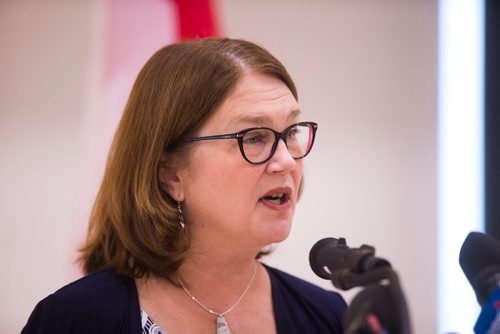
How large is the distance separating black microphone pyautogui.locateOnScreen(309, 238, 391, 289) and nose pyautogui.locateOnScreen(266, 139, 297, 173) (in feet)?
1.07

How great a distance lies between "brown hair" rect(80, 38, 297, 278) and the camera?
1459mm

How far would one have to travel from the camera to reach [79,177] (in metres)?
2.56

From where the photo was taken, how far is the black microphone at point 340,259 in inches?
35.2

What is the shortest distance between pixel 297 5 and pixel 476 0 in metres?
0.83

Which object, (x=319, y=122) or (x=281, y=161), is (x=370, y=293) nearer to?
(x=281, y=161)

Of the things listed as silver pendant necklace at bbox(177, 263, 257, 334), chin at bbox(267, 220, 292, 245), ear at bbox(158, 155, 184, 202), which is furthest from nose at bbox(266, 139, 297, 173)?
silver pendant necklace at bbox(177, 263, 257, 334)

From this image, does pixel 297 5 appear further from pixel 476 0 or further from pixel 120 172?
pixel 120 172

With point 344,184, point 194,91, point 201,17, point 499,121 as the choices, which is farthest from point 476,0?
point 194,91

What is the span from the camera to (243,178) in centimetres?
140

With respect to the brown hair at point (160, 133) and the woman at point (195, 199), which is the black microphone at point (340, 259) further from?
the brown hair at point (160, 133)

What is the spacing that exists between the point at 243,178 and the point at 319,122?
1.38 metres

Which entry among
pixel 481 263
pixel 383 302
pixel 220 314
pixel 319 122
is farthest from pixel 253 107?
pixel 319 122

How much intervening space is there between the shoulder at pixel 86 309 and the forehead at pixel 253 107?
1.59ft

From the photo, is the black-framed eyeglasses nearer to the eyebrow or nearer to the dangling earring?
the eyebrow
